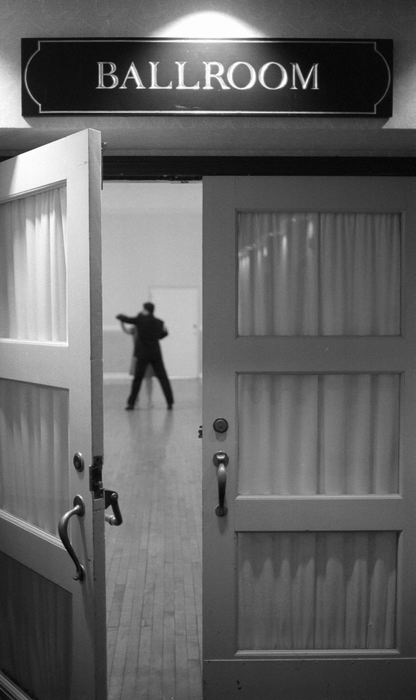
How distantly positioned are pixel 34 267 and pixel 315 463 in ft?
4.27

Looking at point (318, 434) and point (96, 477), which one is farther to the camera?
point (318, 434)

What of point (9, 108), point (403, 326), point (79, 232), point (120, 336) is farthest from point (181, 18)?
point (120, 336)

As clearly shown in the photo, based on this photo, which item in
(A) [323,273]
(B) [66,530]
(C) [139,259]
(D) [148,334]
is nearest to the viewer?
(B) [66,530]

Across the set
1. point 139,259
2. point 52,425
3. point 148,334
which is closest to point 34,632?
point 52,425

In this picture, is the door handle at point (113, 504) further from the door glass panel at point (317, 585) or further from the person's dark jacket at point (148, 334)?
the person's dark jacket at point (148, 334)

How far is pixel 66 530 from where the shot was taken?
2004 millimetres

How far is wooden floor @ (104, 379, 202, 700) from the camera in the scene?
3.01 m

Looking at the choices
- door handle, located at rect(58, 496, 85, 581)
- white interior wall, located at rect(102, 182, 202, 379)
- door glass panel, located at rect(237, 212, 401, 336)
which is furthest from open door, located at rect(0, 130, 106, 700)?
white interior wall, located at rect(102, 182, 202, 379)

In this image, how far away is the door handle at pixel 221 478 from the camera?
2533 mm

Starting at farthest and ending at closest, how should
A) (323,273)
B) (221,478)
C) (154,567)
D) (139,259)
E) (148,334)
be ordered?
(139,259) < (148,334) < (154,567) < (323,273) < (221,478)

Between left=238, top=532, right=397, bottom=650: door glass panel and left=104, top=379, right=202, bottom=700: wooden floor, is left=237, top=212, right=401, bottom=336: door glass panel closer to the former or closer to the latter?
left=238, top=532, right=397, bottom=650: door glass panel

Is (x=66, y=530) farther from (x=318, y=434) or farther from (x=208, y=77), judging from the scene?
(x=208, y=77)

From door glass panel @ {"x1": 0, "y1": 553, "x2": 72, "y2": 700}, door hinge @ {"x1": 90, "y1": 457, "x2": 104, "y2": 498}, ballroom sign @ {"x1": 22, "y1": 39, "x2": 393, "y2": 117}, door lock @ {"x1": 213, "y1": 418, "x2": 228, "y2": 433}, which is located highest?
ballroom sign @ {"x1": 22, "y1": 39, "x2": 393, "y2": 117}

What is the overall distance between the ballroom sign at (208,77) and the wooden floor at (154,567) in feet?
7.62
